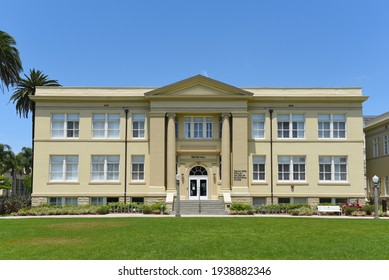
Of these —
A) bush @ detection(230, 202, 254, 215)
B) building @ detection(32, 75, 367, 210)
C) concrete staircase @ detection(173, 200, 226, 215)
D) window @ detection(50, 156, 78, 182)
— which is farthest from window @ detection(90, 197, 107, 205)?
bush @ detection(230, 202, 254, 215)

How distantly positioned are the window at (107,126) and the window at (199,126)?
587 cm

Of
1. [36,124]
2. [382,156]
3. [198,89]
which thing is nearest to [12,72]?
[36,124]

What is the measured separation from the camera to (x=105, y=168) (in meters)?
36.6

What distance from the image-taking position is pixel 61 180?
36.4 meters

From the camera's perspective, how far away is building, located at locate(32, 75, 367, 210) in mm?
35906

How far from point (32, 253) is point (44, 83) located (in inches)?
1640

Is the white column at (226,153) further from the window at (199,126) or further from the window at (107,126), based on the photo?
the window at (107,126)

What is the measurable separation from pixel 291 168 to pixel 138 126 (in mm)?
13376

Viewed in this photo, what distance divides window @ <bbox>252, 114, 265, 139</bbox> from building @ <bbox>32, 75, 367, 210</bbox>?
0.28ft

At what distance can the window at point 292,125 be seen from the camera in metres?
36.8

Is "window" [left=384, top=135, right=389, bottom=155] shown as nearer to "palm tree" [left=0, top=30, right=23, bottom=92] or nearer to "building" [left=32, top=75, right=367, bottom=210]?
"building" [left=32, top=75, right=367, bottom=210]

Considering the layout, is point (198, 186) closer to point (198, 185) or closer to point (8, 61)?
point (198, 185)
